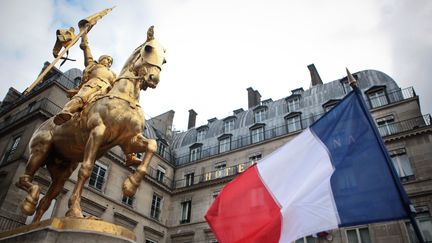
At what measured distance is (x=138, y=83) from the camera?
5312 mm

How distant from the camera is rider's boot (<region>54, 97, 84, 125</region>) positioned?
4.89m

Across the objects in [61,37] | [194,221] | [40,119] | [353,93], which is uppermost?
[40,119]

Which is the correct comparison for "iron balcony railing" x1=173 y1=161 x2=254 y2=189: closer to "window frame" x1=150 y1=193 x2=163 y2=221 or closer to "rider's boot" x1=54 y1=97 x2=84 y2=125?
"window frame" x1=150 y1=193 x2=163 y2=221

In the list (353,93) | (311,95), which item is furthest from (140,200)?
(353,93)

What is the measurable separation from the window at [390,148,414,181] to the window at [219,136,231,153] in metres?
14.0

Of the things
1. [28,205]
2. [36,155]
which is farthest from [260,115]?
[28,205]

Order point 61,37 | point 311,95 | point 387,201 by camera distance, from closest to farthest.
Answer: point 387,201 < point 61,37 < point 311,95

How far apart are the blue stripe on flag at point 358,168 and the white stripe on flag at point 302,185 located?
13 cm

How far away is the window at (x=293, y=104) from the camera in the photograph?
29.7 m

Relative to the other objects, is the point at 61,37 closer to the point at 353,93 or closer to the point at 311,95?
the point at 353,93

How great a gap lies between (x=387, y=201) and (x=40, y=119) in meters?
21.5

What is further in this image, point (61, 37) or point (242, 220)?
point (61, 37)

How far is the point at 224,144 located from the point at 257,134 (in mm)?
3510

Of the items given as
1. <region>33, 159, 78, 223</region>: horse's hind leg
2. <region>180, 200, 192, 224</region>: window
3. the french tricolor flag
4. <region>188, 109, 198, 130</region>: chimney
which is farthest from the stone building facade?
the french tricolor flag
